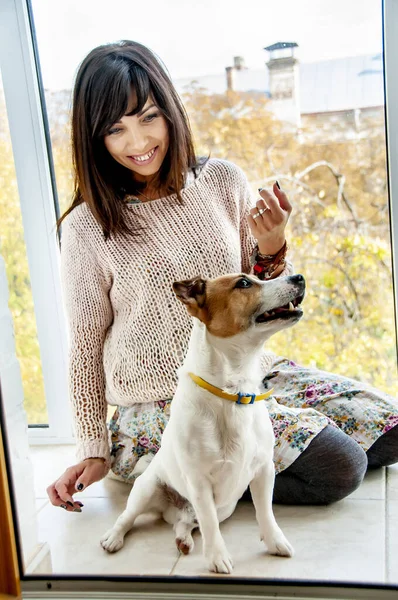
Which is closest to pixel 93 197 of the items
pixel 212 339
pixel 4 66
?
pixel 4 66

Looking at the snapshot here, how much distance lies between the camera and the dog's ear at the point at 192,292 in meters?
1.31

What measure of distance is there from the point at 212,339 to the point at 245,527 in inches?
14.8

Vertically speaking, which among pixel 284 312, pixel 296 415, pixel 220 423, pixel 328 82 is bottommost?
pixel 296 415

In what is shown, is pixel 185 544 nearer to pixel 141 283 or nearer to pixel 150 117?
pixel 141 283

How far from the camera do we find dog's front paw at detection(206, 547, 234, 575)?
136 cm

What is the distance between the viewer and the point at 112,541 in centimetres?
147

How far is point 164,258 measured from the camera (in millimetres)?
1525

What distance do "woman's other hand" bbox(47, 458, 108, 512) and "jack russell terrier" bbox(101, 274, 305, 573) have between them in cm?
12

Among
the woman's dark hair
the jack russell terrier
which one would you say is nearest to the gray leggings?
the jack russell terrier

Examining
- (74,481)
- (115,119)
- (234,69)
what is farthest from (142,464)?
(234,69)

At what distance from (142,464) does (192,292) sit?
496mm

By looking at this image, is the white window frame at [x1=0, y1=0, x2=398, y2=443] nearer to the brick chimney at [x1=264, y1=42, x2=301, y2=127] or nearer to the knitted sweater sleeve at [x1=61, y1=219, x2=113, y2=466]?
the knitted sweater sleeve at [x1=61, y1=219, x2=113, y2=466]

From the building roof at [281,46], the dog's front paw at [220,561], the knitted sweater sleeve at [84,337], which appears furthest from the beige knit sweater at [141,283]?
the dog's front paw at [220,561]

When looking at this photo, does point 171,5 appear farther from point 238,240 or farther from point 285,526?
point 285,526
